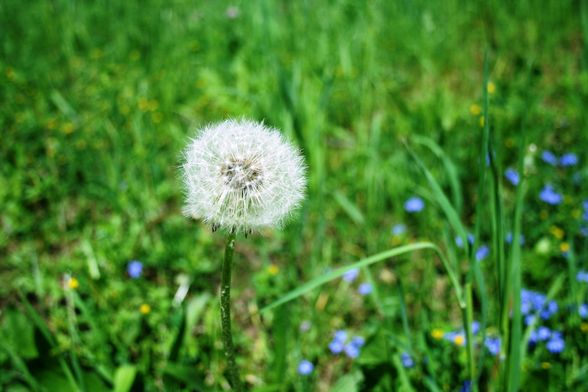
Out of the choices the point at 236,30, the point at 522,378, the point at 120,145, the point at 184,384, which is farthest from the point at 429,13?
the point at 184,384

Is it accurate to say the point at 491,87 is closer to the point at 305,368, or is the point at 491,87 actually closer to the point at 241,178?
the point at 305,368

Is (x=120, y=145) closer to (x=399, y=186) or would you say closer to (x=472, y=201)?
(x=399, y=186)

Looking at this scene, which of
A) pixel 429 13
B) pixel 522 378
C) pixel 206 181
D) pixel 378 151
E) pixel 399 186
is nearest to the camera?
pixel 206 181

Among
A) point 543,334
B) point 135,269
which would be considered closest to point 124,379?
point 135,269

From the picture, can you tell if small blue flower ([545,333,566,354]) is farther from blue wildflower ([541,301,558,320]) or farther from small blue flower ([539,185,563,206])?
small blue flower ([539,185,563,206])

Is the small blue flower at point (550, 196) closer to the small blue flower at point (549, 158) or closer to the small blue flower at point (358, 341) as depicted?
the small blue flower at point (549, 158)

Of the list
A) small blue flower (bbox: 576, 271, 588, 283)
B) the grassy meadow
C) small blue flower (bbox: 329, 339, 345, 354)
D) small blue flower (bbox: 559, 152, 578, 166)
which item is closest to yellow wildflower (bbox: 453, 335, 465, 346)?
the grassy meadow
